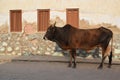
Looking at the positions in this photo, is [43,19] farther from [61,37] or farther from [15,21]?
[61,37]

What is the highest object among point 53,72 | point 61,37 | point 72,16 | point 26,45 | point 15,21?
point 72,16

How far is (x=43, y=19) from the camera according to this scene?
65.0 ft

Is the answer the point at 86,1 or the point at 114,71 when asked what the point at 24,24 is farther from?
the point at 114,71

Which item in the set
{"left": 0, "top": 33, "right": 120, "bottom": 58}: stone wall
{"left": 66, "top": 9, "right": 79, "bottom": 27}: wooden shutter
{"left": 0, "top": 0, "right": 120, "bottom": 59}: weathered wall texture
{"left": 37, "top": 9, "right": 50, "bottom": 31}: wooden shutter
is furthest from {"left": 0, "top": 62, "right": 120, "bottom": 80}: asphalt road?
{"left": 37, "top": 9, "right": 50, "bottom": 31}: wooden shutter

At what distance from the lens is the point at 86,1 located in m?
18.8

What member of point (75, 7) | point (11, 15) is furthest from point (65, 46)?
point (11, 15)

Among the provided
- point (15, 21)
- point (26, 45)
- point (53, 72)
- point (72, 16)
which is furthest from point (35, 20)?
point (53, 72)

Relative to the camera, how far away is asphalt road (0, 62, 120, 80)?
498 inches

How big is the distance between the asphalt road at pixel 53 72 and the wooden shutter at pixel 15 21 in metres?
3.85

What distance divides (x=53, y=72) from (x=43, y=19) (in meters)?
6.33

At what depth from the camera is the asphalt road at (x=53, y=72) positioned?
12.7 m

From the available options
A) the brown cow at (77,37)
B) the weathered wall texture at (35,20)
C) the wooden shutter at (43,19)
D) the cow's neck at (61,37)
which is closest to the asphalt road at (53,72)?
the brown cow at (77,37)

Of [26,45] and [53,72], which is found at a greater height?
[26,45]

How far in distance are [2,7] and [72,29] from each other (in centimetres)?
608
